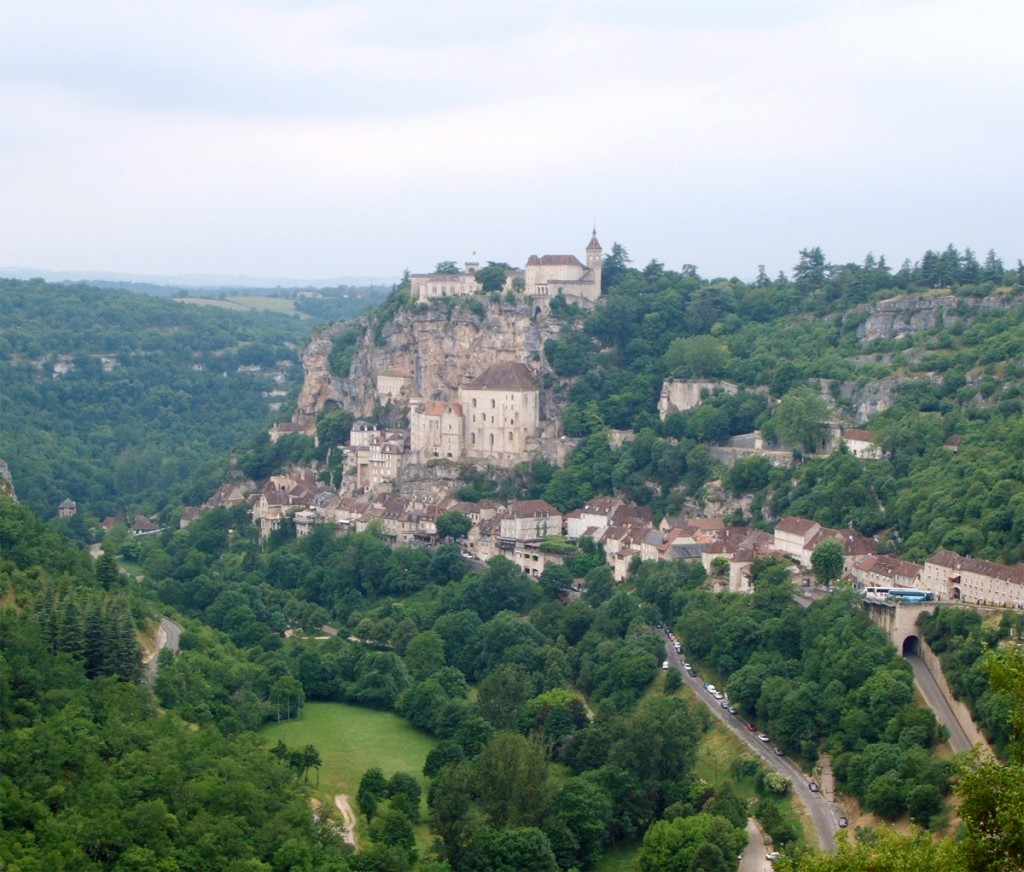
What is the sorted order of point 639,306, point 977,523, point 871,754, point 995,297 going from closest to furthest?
point 871,754
point 977,523
point 995,297
point 639,306

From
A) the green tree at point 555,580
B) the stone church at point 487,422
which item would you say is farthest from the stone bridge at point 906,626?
the stone church at point 487,422

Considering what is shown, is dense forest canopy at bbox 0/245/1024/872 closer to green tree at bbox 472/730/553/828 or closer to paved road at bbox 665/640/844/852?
green tree at bbox 472/730/553/828

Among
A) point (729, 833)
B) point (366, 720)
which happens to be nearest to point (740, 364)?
point (366, 720)

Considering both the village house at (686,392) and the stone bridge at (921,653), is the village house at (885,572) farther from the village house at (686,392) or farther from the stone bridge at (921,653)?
the village house at (686,392)

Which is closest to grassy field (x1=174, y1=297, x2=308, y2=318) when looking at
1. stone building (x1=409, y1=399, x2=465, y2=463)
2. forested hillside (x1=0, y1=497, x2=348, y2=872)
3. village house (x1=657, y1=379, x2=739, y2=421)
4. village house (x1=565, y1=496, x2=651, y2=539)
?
stone building (x1=409, y1=399, x2=465, y2=463)

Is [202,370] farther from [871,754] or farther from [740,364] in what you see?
[871,754]
